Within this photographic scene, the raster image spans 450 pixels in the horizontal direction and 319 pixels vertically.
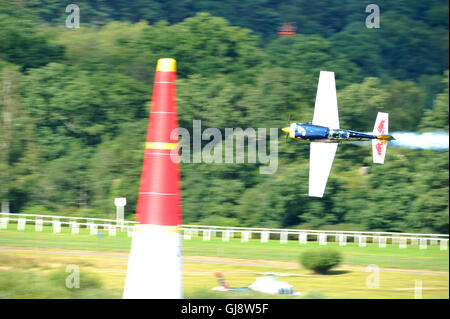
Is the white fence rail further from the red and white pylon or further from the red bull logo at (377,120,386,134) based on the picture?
the red and white pylon

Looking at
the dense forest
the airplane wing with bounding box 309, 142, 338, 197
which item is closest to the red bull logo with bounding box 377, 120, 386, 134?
the airplane wing with bounding box 309, 142, 338, 197

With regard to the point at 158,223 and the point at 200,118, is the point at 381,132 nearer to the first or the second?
the point at 158,223

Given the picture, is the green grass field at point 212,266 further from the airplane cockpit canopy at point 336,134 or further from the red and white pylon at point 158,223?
the airplane cockpit canopy at point 336,134

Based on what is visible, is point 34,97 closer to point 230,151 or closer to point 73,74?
point 73,74

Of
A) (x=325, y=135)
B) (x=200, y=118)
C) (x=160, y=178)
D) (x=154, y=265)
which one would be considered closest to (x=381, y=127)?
(x=325, y=135)

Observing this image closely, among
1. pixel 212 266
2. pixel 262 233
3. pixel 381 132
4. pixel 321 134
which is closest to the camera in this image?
pixel 212 266

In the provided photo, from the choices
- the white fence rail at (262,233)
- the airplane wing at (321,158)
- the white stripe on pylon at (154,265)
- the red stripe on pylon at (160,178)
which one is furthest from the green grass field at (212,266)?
the red stripe on pylon at (160,178)

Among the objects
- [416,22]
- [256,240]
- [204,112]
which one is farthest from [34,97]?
[416,22]
